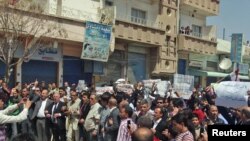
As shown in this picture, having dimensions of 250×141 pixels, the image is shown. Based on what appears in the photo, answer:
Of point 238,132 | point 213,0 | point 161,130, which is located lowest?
point 161,130

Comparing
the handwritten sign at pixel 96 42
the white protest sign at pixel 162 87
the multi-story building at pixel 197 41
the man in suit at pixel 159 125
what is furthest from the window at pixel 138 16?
the man in suit at pixel 159 125

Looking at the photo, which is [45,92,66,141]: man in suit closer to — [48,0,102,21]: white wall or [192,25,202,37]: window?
→ [48,0,102,21]: white wall

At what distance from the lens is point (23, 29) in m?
19.7

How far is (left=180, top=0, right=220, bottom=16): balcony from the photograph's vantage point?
3286 centimetres

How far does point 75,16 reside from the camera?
2353cm

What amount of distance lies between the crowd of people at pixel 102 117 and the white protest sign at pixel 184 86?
21.8 ft

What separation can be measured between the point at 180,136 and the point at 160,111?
1844mm

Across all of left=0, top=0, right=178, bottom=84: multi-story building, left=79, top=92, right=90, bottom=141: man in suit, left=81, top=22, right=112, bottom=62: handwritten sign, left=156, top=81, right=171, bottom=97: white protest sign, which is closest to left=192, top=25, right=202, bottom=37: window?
left=0, top=0, right=178, bottom=84: multi-story building

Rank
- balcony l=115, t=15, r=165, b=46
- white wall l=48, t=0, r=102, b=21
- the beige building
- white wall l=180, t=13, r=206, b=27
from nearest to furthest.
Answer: white wall l=48, t=0, r=102, b=21, the beige building, balcony l=115, t=15, r=165, b=46, white wall l=180, t=13, r=206, b=27

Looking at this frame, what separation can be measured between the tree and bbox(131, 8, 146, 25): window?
25.6 ft

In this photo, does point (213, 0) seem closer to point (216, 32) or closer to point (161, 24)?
point (216, 32)

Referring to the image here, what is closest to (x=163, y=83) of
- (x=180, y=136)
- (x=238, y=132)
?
(x=180, y=136)

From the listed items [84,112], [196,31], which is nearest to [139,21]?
[196,31]

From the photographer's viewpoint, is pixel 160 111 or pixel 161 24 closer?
pixel 160 111
